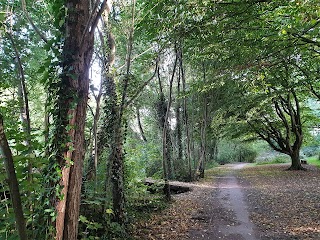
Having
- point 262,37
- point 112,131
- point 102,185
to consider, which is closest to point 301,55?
point 262,37

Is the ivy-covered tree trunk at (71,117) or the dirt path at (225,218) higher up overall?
the ivy-covered tree trunk at (71,117)

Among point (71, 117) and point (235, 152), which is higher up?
point (71, 117)

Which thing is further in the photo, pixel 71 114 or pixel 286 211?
pixel 286 211

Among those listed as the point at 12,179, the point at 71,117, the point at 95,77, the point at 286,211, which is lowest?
the point at 286,211

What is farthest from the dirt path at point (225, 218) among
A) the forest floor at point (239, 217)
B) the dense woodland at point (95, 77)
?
the dense woodland at point (95, 77)

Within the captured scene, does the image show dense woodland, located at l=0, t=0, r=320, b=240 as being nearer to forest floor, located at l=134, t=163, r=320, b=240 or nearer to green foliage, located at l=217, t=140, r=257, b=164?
forest floor, located at l=134, t=163, r=320, b=240

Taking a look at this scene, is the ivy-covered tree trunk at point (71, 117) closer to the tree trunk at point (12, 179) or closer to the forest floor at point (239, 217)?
the tree trunk at point (12, 179)

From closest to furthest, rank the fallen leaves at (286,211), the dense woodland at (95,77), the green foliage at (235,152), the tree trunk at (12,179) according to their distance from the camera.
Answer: the tree trunk at (12,179), the dense woodland at (95,77), the fallen leaves at (286,211), the green foliage at (235,152)

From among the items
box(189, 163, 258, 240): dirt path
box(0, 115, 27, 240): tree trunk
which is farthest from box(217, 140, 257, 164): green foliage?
box(0, 115, 27, 240): tree trunk

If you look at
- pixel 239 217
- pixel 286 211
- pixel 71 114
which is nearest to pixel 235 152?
pixel 286 211

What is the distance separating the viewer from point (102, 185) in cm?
Result: 558

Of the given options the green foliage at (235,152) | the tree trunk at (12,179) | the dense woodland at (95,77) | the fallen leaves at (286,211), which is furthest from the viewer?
the green foliage at (235,152)

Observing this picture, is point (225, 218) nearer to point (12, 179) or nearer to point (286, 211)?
point (286, 211)

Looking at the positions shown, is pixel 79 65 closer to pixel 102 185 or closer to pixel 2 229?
pixel 2 229
